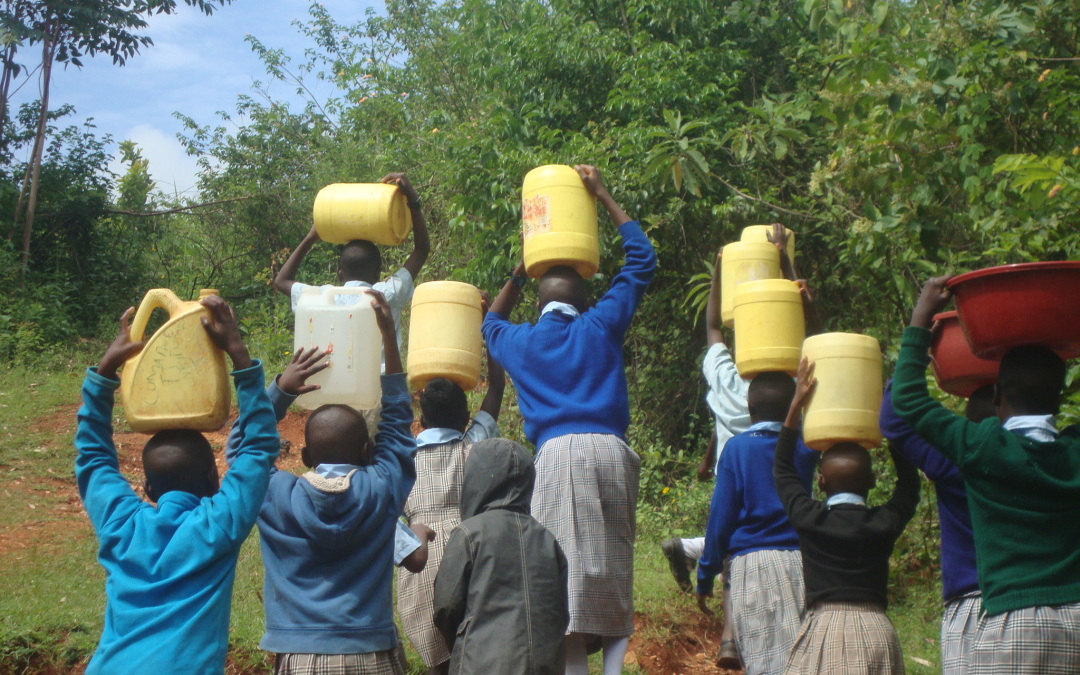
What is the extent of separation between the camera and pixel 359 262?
164 inches

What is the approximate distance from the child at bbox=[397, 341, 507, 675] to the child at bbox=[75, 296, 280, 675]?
1118mm

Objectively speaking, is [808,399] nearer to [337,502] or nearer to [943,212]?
[337,502]

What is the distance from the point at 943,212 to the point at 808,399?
2285 millimetres

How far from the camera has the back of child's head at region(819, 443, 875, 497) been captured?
327 cm

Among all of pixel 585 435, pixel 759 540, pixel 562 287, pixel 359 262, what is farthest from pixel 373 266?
pixel 759 540

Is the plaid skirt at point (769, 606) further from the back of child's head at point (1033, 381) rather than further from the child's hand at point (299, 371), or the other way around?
the child's hand at point (299, 371)

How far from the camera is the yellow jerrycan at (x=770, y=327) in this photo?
3740 mm

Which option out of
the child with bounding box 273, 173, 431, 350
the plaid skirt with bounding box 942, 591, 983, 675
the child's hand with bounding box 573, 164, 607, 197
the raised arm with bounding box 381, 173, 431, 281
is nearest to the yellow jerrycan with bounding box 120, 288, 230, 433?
the child with bounding box 273, 173, 431, 350

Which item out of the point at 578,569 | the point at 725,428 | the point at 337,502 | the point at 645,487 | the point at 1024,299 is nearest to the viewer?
the point at 1024,299

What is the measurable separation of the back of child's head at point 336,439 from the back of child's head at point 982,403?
2.00 meters

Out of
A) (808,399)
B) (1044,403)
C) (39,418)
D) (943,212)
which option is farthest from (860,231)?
(39,418)

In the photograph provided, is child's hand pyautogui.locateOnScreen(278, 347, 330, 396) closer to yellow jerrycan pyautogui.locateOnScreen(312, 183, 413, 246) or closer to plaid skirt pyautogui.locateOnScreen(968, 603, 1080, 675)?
yellow jerrycan pyautogui.locateOnScreen(312, 183, 413, 246)

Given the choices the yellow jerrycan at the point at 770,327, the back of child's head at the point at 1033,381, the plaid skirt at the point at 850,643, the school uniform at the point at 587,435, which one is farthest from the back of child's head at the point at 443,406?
the back of child's head at the point at 1033,381

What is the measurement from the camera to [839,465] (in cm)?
329
